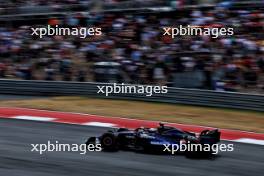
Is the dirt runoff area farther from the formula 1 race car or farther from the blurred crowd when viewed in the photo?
the formula 1 race car

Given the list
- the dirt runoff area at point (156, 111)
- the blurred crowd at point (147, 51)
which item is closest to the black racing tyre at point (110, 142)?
the dirt runoff area at point (156, 111)

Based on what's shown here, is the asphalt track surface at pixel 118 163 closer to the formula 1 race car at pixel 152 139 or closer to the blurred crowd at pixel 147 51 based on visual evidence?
the formula 1 race car at pixel 152 139

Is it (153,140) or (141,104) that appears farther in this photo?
(141,104)

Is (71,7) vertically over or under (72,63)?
over

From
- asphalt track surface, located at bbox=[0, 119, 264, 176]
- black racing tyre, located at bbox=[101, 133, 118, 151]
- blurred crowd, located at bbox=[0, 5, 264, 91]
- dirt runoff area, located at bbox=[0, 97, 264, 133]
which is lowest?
asphalt track surface, located at bbox=[0, 119, 264, 176]

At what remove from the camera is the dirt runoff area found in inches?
535

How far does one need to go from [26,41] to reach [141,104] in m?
5.29

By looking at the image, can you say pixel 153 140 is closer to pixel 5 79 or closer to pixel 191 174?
pixel 191 174

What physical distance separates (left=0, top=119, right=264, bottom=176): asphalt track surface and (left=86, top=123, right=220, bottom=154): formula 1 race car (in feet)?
0.47

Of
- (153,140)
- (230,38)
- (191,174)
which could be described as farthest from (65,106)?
(191,174)

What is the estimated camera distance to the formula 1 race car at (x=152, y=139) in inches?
382

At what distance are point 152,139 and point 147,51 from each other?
6.64 meters

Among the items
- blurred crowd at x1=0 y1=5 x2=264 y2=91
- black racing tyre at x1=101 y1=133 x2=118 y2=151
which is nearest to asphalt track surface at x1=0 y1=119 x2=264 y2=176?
black racing tyre at x1=101 y1=133 x2=118 y2=151

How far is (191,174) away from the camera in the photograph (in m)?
8.82
